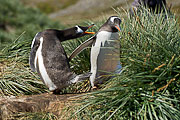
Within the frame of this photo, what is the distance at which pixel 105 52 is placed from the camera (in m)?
3.24

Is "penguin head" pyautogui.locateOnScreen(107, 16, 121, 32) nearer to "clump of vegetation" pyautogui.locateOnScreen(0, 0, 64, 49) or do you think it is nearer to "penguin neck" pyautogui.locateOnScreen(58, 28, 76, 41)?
"penguin neck" pyautogui.locateOnScreen(58, 28, 76, 41)

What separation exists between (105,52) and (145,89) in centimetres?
91

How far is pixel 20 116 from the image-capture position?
9.96 ft

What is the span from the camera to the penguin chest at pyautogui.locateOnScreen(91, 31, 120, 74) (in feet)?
10.5

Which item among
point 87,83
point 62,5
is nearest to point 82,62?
point 87,83

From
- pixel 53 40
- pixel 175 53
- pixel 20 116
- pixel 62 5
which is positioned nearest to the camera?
pixel 175 53

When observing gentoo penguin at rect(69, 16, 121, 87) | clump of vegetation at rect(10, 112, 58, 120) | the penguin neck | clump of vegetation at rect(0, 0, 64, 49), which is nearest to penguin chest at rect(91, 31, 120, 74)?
gentoo penguin at rect(69, 16, 121, 87)

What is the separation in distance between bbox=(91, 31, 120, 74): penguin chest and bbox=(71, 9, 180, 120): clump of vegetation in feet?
1.59

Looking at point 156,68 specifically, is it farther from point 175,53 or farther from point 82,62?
point 82,62

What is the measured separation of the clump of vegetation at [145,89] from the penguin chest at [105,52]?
49cm

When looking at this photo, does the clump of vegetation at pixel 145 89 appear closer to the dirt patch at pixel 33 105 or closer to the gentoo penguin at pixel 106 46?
the dirt patch at pixel 33 105

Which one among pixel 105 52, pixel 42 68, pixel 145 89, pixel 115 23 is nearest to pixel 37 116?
pixel 42 68

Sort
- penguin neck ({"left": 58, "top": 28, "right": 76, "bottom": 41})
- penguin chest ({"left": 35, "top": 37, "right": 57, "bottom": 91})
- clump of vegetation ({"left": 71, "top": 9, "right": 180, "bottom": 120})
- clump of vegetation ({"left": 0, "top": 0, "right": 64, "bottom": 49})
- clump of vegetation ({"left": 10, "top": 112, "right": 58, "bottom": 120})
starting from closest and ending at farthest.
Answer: clump of vegetation ({"left": 71, "top": 9, "right": 180, "bottom": 120}) → clump of vegetation ({"left": 10, "top": 112, "right": 58, "bottom": 120}) → penguin chest ({"left": 35, "top": 37, "right": 57, "bottom": 91}) → penguin neck ({"left": 58, "top": 28, "right": 76, "bottom": 41}) → clump of vegetation ({"left": 0, "top": 0, "right": 64, "bottom": 49})

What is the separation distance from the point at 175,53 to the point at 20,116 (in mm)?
1861
